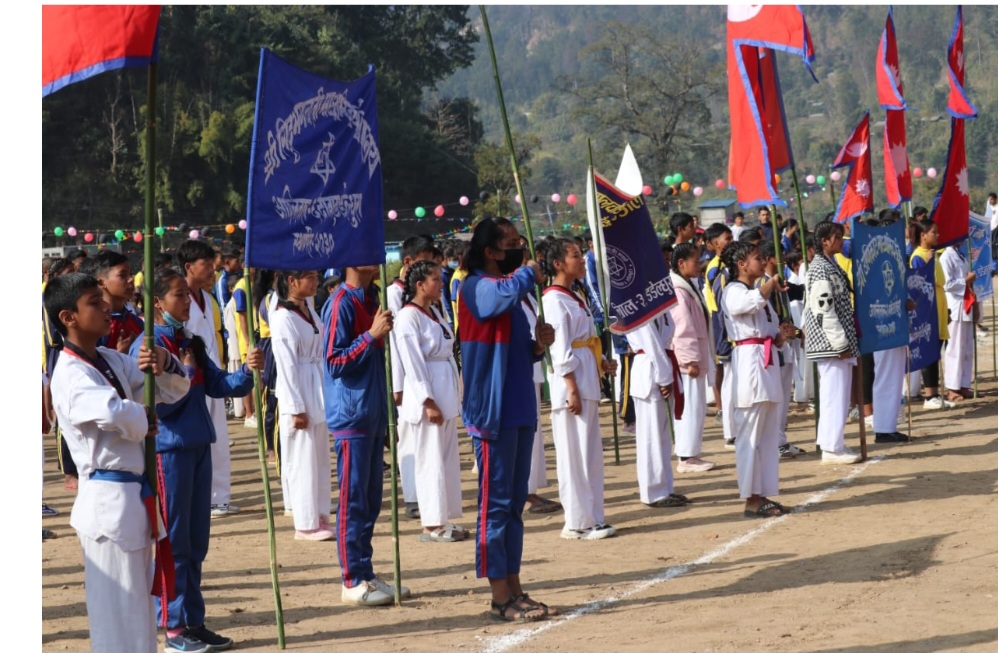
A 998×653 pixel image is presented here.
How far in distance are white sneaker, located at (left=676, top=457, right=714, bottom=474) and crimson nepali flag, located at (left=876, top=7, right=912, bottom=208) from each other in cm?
366

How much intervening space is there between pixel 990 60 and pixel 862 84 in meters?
25.0

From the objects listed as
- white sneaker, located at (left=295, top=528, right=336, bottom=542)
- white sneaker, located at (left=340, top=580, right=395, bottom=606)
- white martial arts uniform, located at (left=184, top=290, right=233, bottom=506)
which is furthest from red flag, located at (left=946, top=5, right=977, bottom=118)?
white sneaker, located at (left=340, top=580, right=395, bottom=606)

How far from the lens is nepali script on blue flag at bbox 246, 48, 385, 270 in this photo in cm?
654

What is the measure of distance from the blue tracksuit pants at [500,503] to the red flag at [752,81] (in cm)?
394

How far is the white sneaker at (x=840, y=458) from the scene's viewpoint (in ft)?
37.6

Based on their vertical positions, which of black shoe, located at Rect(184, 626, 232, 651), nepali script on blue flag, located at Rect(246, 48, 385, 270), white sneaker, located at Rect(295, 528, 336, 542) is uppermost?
nepali script on blue flag, located at Rect(246, 48, 385, 270)

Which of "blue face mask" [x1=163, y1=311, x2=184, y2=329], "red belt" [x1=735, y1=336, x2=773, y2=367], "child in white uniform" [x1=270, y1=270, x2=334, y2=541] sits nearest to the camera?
"blue face mask" [x1=163, y1=311, x2=184, y2=329]

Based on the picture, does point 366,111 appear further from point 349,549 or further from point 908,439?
point 908,439

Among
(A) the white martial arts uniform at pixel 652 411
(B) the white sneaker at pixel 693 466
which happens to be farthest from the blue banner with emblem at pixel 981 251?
(A) the white martial arts uniform at pixel 652 411

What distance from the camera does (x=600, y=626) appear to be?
6.82 metres

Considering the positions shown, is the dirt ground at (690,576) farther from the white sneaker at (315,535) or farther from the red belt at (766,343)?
the red belt at (766,343)

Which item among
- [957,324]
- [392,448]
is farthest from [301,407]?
[957,324]

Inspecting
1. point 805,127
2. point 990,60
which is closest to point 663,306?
point 990,60

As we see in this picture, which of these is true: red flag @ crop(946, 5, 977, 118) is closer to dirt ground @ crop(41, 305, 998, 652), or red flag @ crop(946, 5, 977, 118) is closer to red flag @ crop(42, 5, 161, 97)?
dirt ground @ crop(41, 305, 998, 652)
